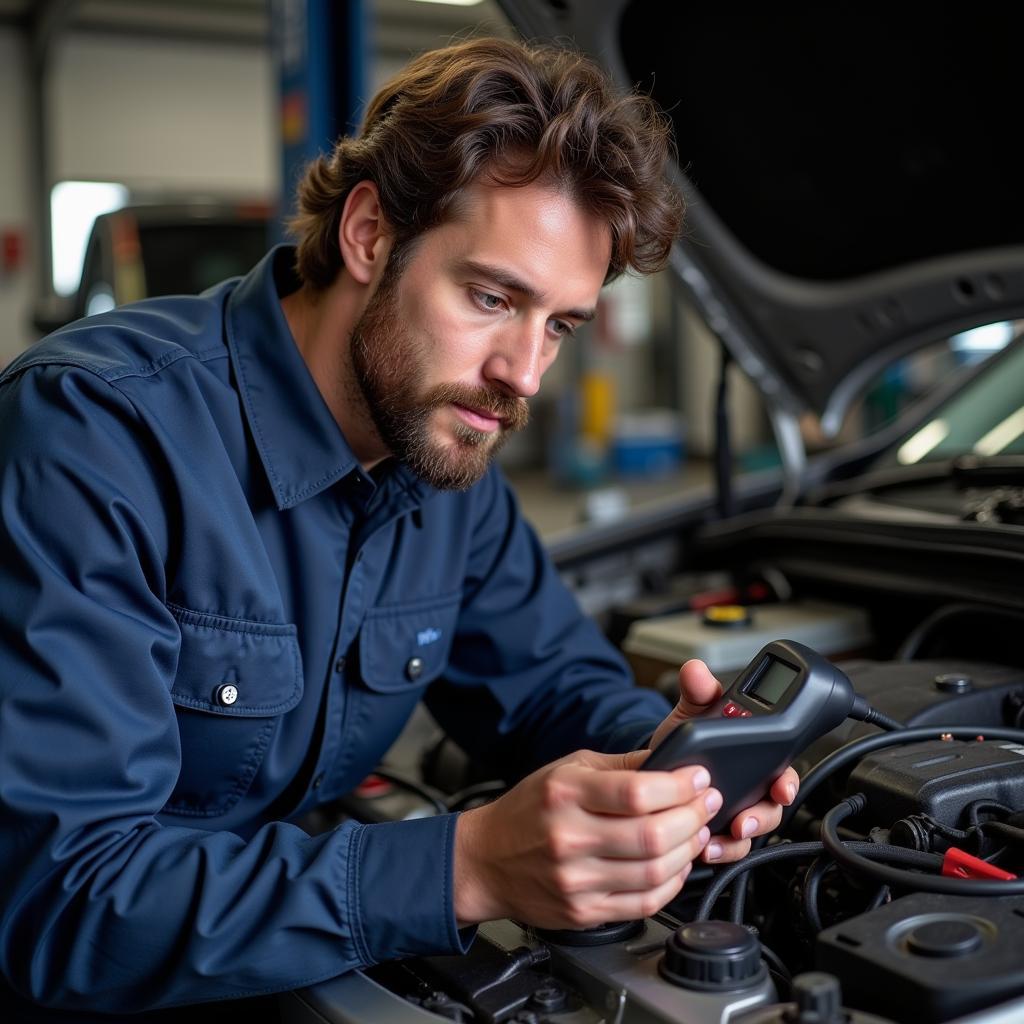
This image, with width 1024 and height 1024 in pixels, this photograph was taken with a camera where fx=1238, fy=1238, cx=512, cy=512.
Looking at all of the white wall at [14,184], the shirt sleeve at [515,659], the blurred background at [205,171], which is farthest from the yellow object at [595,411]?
the shirt sleeve at [515,659]

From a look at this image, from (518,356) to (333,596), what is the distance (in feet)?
1.04

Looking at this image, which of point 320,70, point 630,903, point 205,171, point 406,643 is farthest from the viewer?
point 205,171

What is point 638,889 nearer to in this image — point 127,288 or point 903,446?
point 903,446

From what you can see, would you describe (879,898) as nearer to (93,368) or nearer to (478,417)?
(478,417)

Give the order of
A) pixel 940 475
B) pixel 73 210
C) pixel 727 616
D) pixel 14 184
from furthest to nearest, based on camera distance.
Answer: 1. pixel 73 210
2. pixel 14 184
3. pixel 940 475
4. pixel 727 616

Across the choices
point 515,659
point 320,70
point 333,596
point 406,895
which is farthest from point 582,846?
point 320,70

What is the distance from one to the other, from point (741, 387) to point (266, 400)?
8.01 m

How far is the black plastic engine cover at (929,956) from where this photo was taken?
0.76 meters

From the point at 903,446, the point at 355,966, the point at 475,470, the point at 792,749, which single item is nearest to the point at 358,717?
the point at 475,470

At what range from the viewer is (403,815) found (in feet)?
4.59

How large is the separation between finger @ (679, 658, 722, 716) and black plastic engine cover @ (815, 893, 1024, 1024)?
24 cm

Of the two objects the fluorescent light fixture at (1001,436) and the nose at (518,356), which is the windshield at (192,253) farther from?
the nose at (518,356)

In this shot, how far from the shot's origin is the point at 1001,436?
187 centimetres

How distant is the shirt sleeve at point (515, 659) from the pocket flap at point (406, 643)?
0.16 feet
